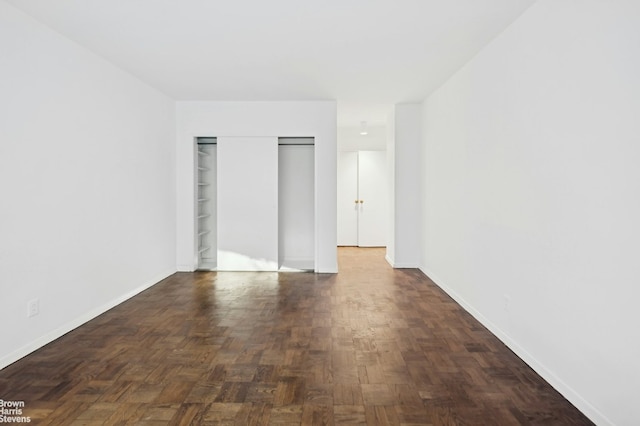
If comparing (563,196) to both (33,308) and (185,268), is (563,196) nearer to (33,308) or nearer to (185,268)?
(33,308)

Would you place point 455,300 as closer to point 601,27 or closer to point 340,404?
point 340,404

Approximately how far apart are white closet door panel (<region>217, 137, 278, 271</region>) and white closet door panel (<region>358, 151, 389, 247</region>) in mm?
3294

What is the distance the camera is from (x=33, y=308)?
3.11 metres

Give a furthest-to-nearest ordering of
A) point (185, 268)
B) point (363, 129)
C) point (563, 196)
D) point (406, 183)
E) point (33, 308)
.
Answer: point (363, 129), point (406, 183), point (185, 268), point (33, 308), point (563, 196)

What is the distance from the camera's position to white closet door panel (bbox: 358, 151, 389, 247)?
8992 mm

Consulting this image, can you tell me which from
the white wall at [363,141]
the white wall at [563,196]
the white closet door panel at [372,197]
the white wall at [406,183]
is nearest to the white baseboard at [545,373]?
the white wall at [563,196]

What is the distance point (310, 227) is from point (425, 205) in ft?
6.58

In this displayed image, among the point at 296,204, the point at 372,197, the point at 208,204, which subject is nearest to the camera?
the point at 208,204

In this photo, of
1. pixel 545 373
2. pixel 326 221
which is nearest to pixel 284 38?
pixel 326 221

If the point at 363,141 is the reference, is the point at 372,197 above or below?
below

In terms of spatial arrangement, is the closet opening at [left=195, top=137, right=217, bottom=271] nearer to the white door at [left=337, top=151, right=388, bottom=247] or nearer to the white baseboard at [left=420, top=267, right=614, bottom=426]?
the white door at [left=337, top=151, right=388, bottom=247]

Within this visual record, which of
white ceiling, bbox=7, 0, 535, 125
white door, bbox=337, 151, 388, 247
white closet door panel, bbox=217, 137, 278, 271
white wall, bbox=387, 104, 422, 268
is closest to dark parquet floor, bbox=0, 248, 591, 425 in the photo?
white closet door panel, bbox=217, 137, 278, 271

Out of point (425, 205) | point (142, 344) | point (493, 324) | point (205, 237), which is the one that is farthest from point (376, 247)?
point (142, 344)

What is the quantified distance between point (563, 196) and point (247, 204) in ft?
15.2
